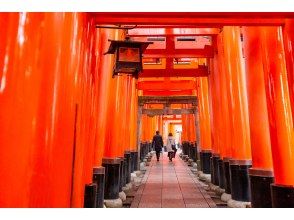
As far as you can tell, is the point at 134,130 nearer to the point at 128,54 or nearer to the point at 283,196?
the point at 128,54

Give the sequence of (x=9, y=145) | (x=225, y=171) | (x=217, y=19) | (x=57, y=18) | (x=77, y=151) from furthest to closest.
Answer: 1. (x=225, y=171)
2. (x=217, y=19)
3. (x=77, y=151)
4. (x=57, y=18)
5. (x=9, y=145)

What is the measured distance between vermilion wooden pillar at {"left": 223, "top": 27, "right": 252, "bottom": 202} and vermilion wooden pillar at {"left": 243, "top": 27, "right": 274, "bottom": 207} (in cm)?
113

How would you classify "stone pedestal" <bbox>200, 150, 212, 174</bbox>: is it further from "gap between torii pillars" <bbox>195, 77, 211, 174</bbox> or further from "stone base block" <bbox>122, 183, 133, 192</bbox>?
"stone base block" <bbox>122, 183, 133, 192</bbox>

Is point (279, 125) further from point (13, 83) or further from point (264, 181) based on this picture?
point (13, 83)

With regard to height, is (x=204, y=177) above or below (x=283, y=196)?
below

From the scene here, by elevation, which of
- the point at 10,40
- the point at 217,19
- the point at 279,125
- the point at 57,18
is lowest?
the point at 279,125

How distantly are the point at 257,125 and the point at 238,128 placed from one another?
1279mm

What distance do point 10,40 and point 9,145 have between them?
646 millimetres

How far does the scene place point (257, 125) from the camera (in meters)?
4.87

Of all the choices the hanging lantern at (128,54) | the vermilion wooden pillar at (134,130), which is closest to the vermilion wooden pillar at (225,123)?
the hanging lantern at (128,54)

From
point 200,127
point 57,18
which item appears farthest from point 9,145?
point 200,127

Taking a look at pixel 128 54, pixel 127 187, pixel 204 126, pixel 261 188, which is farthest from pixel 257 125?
pixel 204 126

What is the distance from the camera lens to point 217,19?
3.23 m
